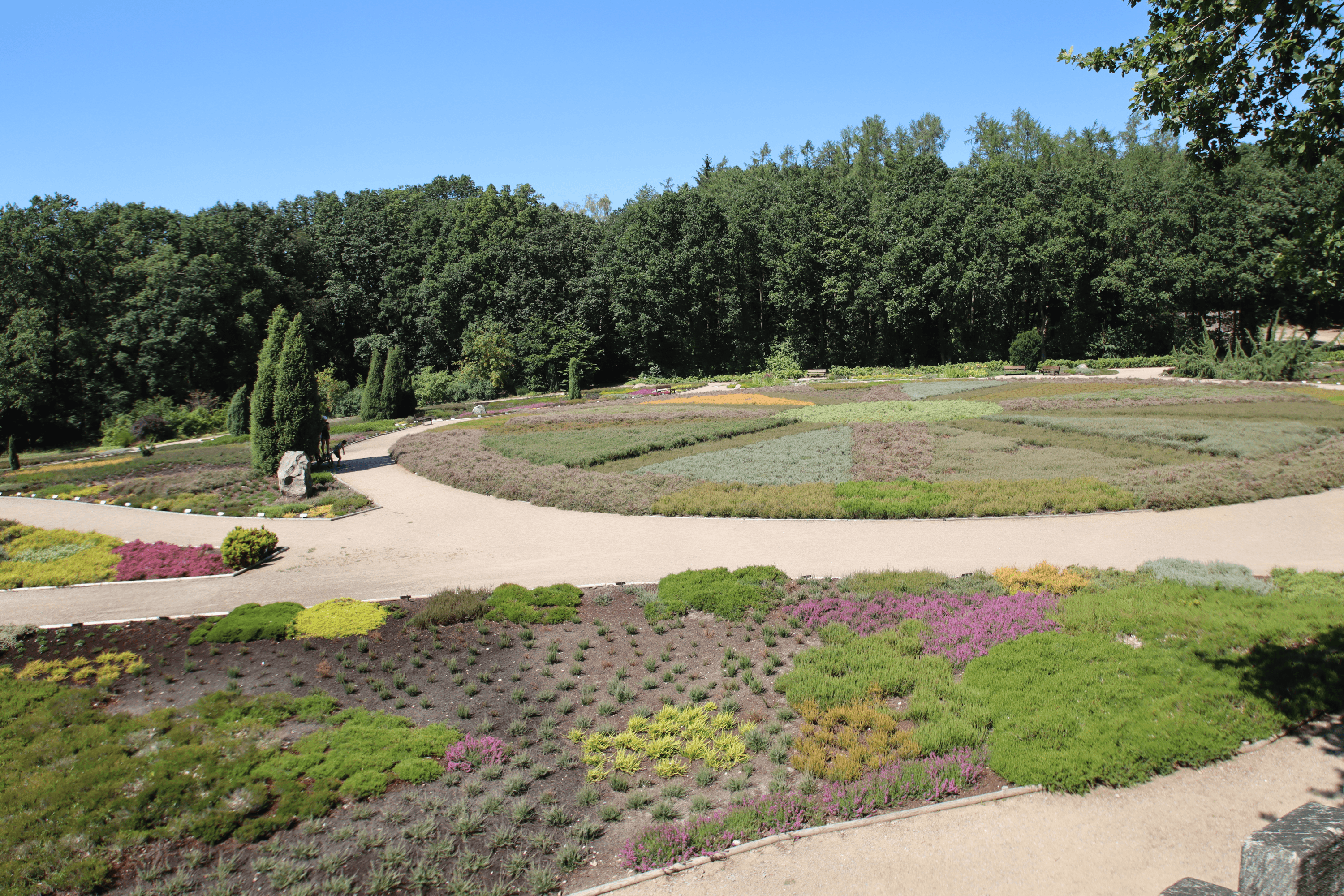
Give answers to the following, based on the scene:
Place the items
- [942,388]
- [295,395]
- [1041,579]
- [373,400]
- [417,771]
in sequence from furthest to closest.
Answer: [373,400], [942,388], [295,395], [1041,579], [417,771]

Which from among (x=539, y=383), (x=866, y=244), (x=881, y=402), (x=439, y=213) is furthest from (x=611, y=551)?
(x=439, y=213)

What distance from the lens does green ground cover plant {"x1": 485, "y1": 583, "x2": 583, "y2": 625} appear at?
34.8 ft

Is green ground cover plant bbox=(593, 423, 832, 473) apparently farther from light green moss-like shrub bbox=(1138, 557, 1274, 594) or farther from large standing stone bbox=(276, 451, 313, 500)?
light green moss-like shrub bbox=(1138, 557, 1274, 594)

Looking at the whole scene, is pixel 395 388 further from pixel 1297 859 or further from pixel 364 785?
pixel 1297 859

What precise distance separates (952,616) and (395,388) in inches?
1297

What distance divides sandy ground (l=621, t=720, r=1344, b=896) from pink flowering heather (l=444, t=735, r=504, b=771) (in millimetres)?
2177

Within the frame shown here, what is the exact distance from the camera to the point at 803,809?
20.7ft

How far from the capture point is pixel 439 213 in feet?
221

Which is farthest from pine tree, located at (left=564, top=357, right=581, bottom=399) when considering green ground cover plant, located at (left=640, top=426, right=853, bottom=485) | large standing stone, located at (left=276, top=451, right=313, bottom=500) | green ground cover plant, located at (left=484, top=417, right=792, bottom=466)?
large standing stone, located at (left=276, top=451, right=313, bottom=500)

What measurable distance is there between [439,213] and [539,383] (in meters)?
22.4

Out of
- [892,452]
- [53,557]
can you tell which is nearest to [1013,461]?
[892,452]

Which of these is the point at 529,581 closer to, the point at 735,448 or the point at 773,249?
the point at 735,448

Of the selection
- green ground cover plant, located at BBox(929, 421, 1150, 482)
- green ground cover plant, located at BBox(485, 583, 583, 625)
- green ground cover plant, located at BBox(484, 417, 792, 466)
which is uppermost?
green ground cover plant, located at BBox(484, 417, 792, 466)

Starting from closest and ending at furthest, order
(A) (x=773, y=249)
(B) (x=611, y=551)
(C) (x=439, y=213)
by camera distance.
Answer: (B) (x=611, y=551) < (A) (x=773, y=249) < (C) (x=439, y=213)
